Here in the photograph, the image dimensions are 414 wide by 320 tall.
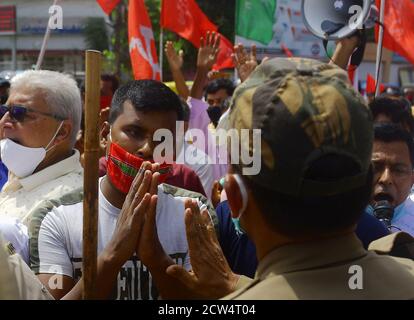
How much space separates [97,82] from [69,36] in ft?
102

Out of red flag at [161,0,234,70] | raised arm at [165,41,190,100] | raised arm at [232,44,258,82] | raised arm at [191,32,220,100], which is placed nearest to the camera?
raised arm at [232,44,258,82]

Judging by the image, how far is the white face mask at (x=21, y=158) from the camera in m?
2.69

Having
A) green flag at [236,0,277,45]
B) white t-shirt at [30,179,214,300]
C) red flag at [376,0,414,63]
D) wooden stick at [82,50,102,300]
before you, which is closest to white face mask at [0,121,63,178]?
white t-shirt at [30,179,214,300]

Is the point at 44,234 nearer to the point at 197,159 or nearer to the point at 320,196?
the point at 320,196

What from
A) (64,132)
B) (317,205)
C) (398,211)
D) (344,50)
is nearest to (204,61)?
(344,50)

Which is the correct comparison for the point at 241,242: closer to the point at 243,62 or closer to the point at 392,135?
the point at 392,135

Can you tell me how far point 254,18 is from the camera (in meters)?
7.45

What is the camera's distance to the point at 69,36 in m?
31.3

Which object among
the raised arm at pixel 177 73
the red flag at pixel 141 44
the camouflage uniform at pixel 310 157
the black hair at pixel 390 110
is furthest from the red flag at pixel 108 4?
the camouflage uniform at pixel 310 157

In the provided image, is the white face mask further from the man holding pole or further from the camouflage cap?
the camouflage cap

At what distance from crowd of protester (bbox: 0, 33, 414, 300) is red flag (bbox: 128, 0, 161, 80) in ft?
8.26

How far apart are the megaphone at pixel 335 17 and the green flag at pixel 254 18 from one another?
3.90 m

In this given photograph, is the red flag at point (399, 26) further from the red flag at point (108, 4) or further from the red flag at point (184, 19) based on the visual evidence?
the red flag at point (108, 4)

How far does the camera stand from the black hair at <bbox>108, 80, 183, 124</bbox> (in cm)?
237
